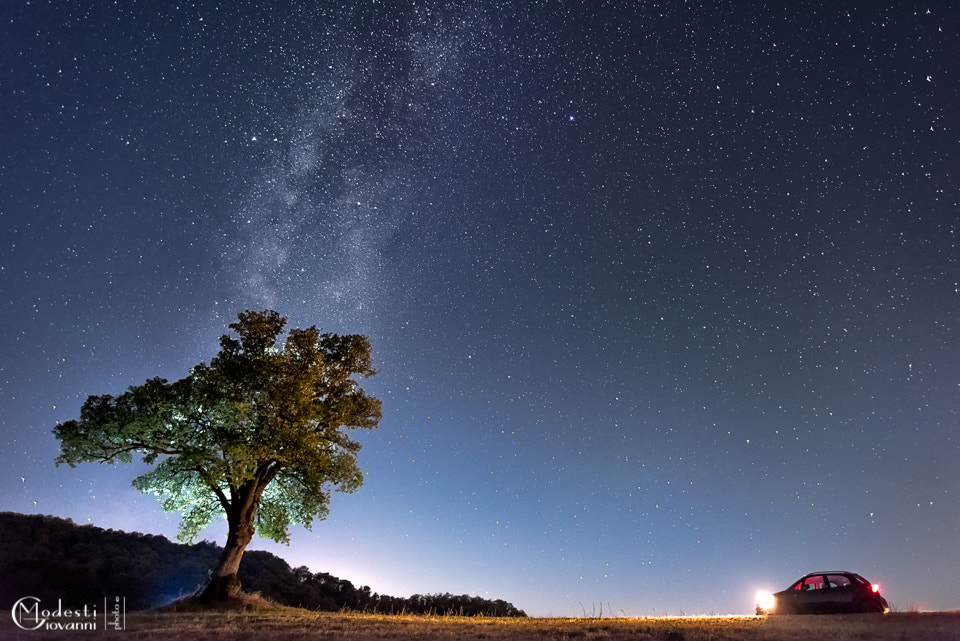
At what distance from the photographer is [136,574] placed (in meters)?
45.2

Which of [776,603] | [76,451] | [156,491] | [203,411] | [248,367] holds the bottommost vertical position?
[776,603]

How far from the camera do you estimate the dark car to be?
20469 mm

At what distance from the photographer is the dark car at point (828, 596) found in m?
20.5

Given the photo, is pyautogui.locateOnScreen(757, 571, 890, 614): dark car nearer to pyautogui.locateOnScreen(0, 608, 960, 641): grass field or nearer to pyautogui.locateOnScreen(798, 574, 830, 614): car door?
pyautogui.locateOnScreen(798, 574, 830, 614): car door

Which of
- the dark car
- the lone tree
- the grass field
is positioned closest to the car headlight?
the dark car

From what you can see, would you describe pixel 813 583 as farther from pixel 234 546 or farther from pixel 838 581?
pixel 234 546

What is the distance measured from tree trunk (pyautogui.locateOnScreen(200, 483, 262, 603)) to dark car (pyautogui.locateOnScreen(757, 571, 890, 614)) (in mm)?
20668

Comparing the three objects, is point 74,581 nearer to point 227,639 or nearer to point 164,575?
point 164,575

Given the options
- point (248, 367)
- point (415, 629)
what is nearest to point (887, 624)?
point (415, 629)

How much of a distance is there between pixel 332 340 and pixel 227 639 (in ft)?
60.3

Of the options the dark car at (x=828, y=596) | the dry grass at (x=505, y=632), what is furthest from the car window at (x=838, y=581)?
the dry grass at (x=505, y=632)

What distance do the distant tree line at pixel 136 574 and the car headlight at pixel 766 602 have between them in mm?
17946

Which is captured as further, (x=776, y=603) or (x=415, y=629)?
(x=776, y=603)

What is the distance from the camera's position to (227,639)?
12867 millimetres
